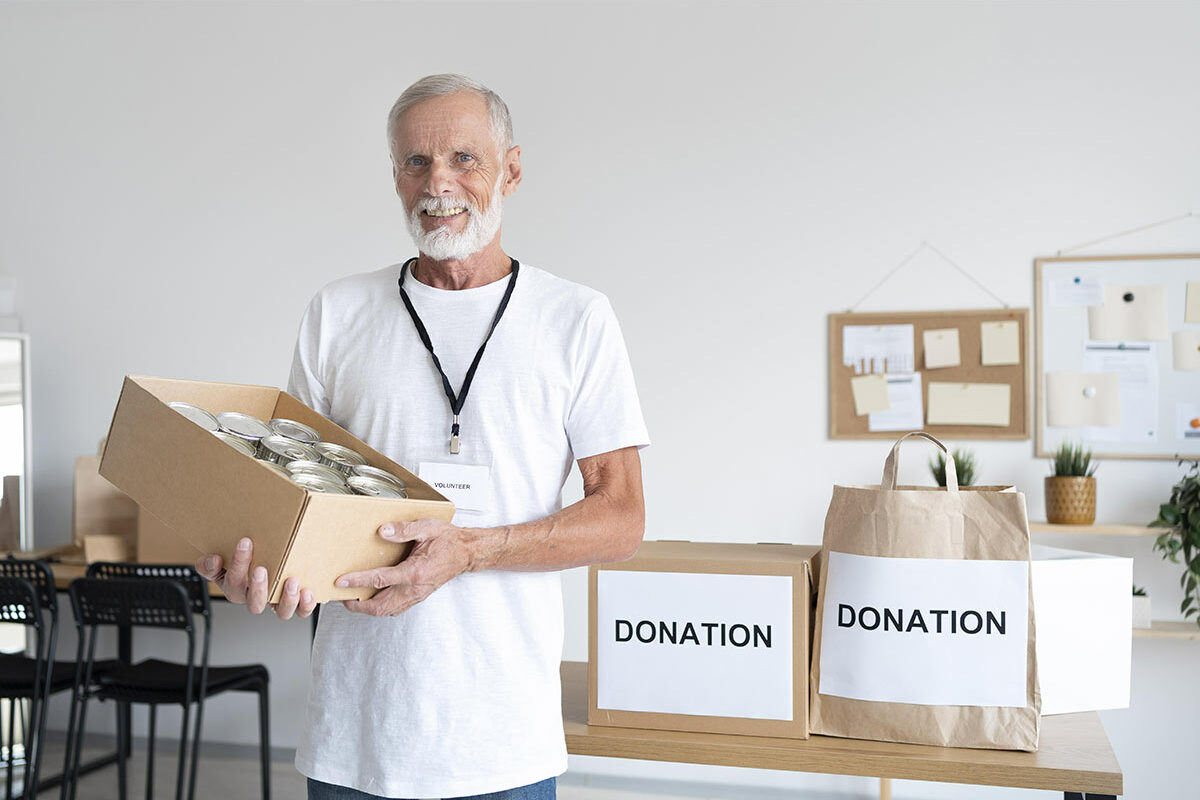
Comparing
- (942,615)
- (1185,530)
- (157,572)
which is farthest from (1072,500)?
(157,572)

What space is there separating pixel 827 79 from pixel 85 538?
336 centimetres

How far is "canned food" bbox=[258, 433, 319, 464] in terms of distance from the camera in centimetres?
125

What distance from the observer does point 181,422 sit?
120cm

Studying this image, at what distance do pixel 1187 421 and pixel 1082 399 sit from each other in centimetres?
35

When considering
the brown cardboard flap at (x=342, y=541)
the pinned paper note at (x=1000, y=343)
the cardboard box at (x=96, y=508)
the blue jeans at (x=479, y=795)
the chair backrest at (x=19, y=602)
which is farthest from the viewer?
the cardboard box at (x=96, y=508)

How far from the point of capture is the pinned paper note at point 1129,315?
3641 mm

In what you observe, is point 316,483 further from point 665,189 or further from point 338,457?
point 665,189

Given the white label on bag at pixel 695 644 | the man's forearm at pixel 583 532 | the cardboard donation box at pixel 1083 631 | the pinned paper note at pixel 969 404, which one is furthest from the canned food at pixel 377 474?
the pinned paper note at pixel 969 404

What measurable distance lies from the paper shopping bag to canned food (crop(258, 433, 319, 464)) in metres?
0.84

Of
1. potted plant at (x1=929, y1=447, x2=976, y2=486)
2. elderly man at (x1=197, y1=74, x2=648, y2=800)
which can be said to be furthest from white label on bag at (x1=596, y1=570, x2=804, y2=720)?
potted plant at (x1=929, y1=447, x2=976, y2=486)

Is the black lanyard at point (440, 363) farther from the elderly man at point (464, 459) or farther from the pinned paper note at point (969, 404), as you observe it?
→ the pinned paper note at point (969, 404)

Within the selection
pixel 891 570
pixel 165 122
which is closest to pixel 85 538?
pixel 165 122

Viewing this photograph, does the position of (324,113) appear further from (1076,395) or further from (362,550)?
(362,550)

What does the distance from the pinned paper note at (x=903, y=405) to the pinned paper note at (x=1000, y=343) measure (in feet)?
0.83
